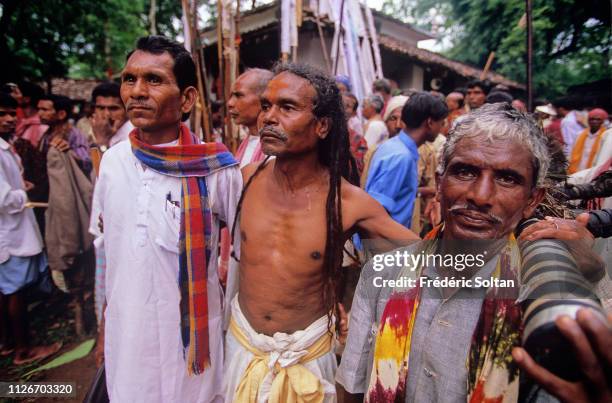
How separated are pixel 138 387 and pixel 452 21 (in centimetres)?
1899

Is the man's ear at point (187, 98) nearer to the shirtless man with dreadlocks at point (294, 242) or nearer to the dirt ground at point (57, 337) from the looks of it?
the shirtless man with dreadlocks at point (294, 242)

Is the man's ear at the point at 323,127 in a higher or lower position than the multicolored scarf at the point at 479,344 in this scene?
higher

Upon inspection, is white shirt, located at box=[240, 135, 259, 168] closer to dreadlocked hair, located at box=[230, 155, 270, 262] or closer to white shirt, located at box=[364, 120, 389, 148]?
dreadlocked hair, located at box=[230, 155, 270, 262]

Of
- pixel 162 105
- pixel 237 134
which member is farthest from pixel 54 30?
pixel 162 105

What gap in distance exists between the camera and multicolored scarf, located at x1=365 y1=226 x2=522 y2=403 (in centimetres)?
108

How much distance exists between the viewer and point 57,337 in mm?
4305

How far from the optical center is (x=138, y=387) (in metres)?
1.76

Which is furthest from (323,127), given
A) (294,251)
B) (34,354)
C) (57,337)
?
(57,337)

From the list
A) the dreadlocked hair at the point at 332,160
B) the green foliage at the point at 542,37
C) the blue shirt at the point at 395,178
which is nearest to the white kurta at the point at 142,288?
the dreadlocked hair at the point at 332,160

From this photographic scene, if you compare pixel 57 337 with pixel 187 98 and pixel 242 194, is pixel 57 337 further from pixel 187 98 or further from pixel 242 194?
pixel 187 98

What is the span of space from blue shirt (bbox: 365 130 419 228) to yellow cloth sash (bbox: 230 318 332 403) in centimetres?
177

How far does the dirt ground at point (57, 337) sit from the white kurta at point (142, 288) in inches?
83.7

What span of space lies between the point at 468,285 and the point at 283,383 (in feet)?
3.00

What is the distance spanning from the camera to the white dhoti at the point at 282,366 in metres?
1.71
